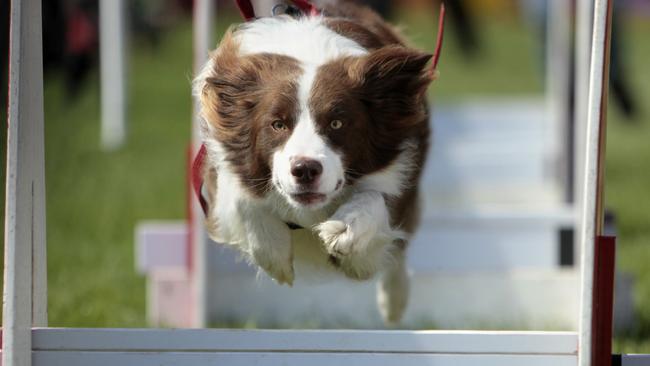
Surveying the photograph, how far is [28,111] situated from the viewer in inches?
131

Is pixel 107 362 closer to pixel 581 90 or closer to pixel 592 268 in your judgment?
pixel 592 268

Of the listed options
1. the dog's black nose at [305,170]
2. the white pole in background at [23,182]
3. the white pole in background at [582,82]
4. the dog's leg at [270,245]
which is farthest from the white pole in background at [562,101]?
the white pole in background at [23,182]

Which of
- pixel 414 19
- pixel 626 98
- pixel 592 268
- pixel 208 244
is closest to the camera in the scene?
pixel 592 268

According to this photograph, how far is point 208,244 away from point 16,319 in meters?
2.19

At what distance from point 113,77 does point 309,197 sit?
33.5 feet

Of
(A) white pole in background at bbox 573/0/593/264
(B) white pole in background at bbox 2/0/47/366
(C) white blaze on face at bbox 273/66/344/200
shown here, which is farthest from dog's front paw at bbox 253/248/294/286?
(A) white pole in background at bbox 573/0/593/264

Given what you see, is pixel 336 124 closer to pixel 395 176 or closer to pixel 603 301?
pixel 395 176

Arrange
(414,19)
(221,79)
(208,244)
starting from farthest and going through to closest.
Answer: (414,19), (208,244), (221,79)

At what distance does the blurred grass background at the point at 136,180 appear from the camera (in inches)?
251

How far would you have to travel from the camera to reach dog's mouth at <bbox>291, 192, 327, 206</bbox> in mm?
3244

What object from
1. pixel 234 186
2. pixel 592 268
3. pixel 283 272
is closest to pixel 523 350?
pixel 592 268

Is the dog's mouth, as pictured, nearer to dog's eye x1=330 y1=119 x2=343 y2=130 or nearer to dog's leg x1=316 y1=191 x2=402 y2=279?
dog's leg x1=316 y1=191 x2=402 y2=279

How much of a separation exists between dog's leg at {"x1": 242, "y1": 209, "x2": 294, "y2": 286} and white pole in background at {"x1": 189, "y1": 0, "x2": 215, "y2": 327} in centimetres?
138

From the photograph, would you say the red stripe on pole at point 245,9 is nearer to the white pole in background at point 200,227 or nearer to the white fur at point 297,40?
the white fur at point 297,40
